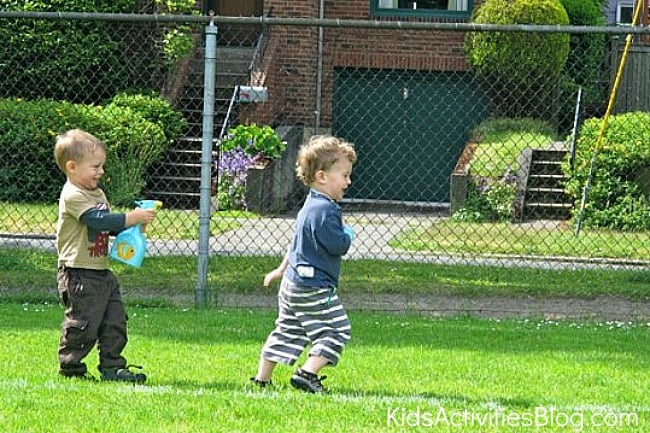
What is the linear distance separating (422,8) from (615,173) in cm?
620

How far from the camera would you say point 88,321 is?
275 inches

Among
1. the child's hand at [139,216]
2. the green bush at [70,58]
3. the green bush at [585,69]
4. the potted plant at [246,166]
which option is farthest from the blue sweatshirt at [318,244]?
the green bush at [585,69]

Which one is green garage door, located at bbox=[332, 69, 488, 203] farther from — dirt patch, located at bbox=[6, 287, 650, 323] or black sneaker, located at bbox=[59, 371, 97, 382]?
black sneaker, located at bbox=[59, 371, 97, 382]

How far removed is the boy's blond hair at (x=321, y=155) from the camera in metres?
6.83

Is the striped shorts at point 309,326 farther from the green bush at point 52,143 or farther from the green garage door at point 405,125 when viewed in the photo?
the green garage door at point 405,125

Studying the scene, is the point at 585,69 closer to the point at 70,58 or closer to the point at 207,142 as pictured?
the point at 70,58

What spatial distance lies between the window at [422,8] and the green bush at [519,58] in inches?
34.9

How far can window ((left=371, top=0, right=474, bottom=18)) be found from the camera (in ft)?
72.6

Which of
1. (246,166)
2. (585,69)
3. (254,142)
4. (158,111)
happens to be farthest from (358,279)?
(585,69)

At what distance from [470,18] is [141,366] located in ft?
49.9

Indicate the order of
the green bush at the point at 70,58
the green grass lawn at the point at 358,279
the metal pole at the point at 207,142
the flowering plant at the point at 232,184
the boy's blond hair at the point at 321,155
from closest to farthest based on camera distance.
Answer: the boy's blond hair at the point at 321,155 < the metal pole at the point at 207,142 < the green grass lawn at the point at 358,279 < the flowering plant at the point at 232,184 < the green bush at the point at 70,58

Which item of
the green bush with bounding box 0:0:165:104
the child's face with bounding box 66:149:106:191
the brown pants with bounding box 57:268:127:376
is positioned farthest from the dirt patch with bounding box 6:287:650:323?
the green bush with bounding box 0:0:165:104

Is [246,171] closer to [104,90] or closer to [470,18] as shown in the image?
[104,90]

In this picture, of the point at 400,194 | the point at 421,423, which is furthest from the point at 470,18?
the point at 421,423
